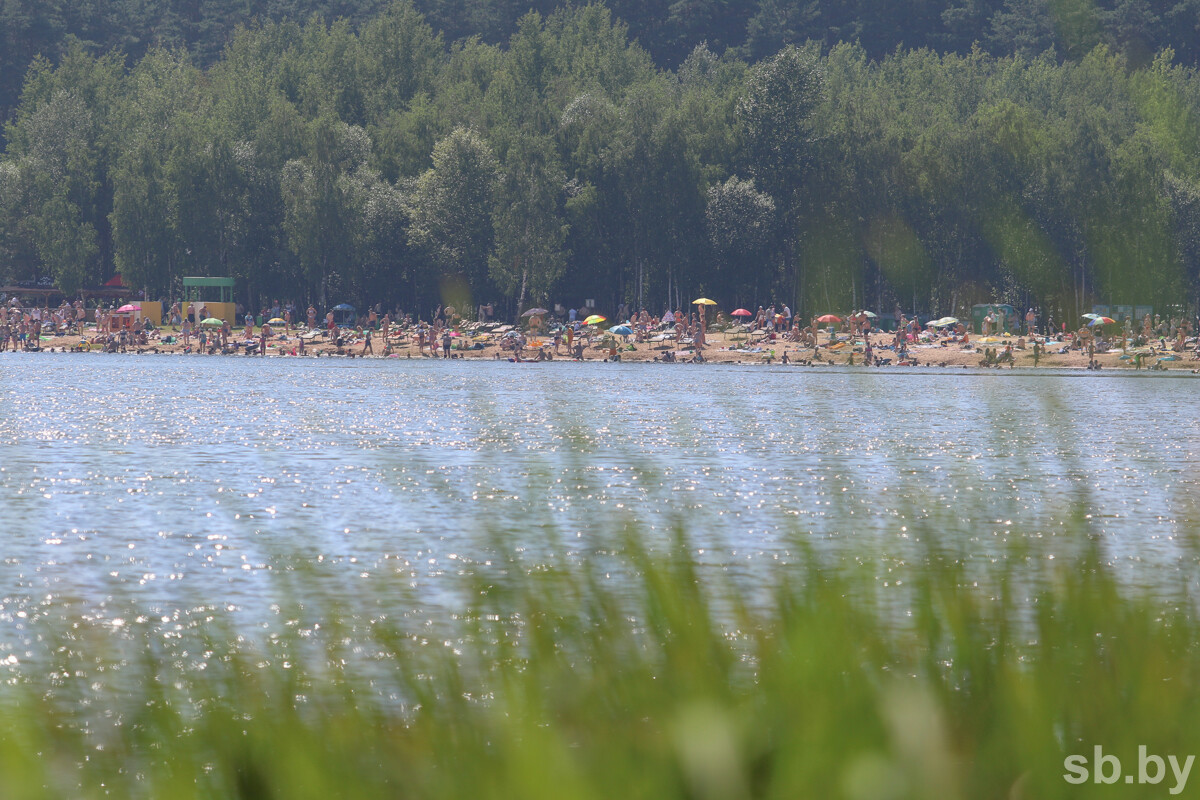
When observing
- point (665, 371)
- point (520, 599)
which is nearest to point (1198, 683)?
point (520, 599)

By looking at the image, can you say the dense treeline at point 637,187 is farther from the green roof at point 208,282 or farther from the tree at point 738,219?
the green roof at point 208,282

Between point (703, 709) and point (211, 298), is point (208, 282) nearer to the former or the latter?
point (211, 298)

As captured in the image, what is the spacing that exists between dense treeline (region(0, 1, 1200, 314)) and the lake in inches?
746

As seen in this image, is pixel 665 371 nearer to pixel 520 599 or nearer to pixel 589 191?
pixel 589 191

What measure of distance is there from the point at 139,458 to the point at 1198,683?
97.3 feet

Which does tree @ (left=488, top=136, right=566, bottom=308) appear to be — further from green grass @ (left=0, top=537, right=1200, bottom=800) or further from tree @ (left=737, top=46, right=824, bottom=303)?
green grass @ (left=0, top=537, right=1200, bottom=800)

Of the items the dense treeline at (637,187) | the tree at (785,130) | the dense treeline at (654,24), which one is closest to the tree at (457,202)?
the dense treeline at (637,187)

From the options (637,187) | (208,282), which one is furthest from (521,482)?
(208,282)

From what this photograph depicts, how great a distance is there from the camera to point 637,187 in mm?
83312

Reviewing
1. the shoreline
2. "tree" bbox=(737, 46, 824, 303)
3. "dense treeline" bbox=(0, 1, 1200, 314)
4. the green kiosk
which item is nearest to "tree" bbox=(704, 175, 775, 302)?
"dense treeline" bbox=(0, 1, 1200, 314)

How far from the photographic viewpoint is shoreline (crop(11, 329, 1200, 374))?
228 feet

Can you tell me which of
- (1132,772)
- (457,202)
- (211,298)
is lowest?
(1132,772)

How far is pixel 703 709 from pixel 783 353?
228 ft

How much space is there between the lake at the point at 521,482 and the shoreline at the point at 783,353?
15.1 feet
